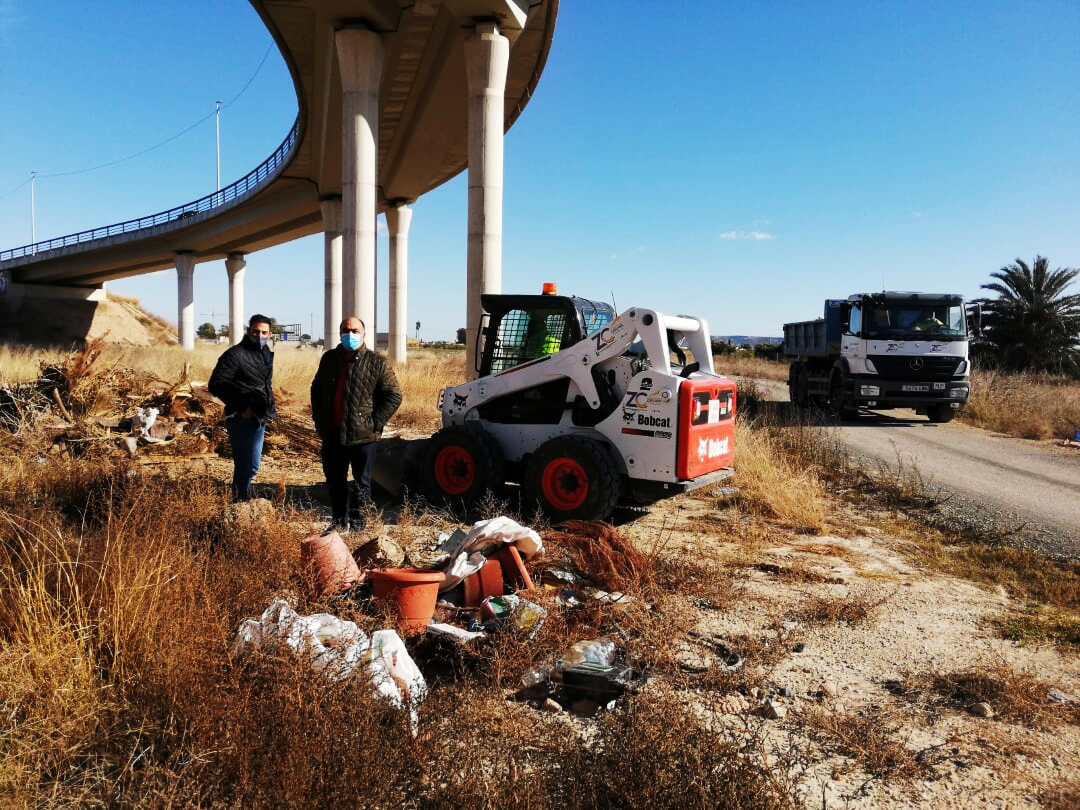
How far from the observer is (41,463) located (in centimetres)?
794

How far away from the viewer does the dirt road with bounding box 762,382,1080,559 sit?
765 cm

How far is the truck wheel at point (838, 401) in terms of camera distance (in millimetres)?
16703

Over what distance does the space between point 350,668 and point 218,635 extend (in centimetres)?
67

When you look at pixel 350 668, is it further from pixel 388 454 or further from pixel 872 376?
pixel 872 376

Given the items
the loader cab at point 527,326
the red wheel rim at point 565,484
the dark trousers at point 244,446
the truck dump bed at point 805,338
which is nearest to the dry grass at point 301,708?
the dark trousers at point 244,446

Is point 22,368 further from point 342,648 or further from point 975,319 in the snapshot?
point 975,319

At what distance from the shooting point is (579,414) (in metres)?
7.32

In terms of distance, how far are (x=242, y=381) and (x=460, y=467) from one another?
216 cm

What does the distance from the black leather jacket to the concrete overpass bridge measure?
477 inches

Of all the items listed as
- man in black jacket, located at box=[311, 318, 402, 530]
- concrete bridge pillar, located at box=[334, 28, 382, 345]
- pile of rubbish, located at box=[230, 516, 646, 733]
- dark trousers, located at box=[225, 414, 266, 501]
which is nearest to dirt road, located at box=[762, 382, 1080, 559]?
pile of rubbish, located at box=[230, 516, 646, 733]

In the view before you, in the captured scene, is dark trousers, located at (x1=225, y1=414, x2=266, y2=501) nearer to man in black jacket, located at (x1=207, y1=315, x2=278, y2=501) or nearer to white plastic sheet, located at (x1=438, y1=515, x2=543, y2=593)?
man in black jacket, located at (x1=207, y1=315, x2=278, y2=501)

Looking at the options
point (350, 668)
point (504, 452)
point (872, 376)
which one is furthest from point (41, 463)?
point (872, 376)

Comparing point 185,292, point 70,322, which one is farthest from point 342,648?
point 70,322

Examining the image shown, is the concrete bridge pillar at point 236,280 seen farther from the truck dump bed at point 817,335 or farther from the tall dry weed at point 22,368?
the truck dump bed at point 817,335
